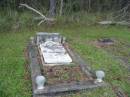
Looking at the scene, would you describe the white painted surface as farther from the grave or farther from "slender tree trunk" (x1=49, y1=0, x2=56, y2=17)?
"slender tree trunk" (x1=49, y1=0, x2=56, y2=17)

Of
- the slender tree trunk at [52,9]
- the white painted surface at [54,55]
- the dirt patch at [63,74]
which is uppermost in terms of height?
the slender tree trunk at [52,9]

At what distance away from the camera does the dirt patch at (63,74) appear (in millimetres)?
3736

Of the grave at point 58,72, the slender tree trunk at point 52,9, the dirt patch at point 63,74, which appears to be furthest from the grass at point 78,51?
the slender tree trunk at point 52,9

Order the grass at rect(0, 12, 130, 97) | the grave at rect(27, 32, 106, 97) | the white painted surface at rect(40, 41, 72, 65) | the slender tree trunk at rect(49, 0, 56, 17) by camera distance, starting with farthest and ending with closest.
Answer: the slender tree trunk at rect(49, 0, 56, 17) → the white painted surface at rect(40, 41, 72, 65) → the grass at rect(0, 12, 130, 97) → the grave at rect(27, 32, 106, 97)

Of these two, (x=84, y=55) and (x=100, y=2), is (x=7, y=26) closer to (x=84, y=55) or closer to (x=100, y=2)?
(x=84, y=55)

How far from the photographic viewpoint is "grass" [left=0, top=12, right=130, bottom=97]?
3629mm

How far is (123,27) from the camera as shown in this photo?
29.7 ft

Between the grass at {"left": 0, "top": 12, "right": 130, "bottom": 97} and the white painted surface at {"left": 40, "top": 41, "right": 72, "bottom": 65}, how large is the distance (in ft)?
1.83

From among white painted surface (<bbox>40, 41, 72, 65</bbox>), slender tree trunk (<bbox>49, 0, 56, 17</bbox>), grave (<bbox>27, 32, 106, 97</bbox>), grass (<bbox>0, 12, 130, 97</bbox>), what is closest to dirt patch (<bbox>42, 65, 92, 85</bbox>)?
grave (<bbox>27, 32, 106, 97</bbox>)

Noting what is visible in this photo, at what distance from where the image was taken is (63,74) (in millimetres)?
3959

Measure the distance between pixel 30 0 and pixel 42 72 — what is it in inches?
297

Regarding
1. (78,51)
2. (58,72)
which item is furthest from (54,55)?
(78,51)

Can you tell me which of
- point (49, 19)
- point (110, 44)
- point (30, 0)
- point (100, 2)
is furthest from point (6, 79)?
point (100, 2)

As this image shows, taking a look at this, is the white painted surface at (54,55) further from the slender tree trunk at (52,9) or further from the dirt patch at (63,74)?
the slender tree trunk at (52,9)
